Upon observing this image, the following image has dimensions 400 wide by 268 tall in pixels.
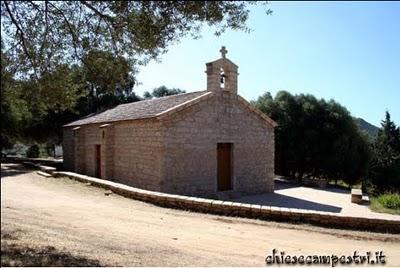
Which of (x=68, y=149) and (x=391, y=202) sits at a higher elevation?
(x=68, y=149)

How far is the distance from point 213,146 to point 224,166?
1.33m

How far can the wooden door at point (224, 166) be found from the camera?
1888 centimetres

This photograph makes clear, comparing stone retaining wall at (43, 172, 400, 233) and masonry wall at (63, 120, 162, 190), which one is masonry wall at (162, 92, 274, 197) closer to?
masonry wall at (63, 120, 162, 190)

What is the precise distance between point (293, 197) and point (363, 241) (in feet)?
32.6

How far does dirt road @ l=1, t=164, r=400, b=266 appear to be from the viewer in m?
6.74

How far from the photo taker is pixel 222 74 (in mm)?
19000

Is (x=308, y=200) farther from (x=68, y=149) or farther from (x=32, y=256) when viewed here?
(x=68, y=149)

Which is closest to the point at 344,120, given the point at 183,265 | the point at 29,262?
the point at 183,265

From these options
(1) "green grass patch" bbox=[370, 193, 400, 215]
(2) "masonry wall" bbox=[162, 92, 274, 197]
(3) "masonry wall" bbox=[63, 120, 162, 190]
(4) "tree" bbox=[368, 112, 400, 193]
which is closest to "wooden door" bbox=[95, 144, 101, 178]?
(3) "masonry wall" bbox=[63, 120, 162, 190]

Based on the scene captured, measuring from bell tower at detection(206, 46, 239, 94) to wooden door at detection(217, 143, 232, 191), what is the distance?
2675mm

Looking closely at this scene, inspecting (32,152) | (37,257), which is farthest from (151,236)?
(32,152)

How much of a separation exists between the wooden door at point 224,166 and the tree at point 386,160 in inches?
391

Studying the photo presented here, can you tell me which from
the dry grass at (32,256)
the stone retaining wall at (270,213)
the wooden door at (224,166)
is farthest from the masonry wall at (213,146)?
the dry grass at (32,256)

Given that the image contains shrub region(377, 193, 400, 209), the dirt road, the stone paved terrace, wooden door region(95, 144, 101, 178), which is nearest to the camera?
the dirt road
